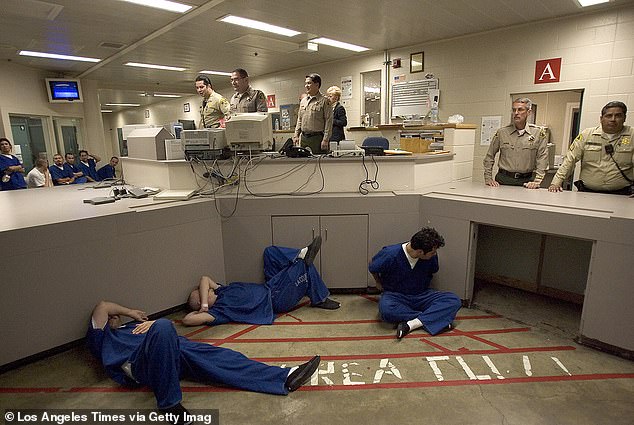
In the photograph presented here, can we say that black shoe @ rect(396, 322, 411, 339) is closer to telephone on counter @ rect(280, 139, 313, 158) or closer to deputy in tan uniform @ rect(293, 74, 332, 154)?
telephone on counter @ rect(280, 139, 313, 158)

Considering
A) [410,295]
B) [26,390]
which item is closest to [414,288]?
[410,295]

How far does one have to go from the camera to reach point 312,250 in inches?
119

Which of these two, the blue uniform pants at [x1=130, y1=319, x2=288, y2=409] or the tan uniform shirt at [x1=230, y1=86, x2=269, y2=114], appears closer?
the blue uniform pants at [x1=130, y1=319, x2=288, y2=409]

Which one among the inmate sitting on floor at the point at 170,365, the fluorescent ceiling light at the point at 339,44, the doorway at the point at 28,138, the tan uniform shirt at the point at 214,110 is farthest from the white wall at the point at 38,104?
the inmate sitting on floor at the point at 170,365

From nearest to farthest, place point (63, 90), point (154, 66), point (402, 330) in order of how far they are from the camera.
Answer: point (402, 330) < point (154, 66) < point (63, 90)

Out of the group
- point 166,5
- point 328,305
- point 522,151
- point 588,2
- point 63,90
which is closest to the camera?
point 328,305

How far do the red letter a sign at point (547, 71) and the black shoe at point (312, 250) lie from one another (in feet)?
12.4

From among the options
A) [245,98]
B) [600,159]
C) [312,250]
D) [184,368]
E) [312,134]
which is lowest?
[184,368]

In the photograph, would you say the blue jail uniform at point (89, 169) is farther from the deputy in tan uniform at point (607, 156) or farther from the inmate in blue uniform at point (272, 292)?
the deputy in tan uniform at point (607, 156)

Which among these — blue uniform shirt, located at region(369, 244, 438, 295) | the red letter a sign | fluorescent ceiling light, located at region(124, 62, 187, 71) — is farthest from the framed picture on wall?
fluorescent ceiling light, located at region(124, 62, 187, 71)

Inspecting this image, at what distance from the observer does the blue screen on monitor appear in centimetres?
755

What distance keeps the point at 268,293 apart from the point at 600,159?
3041 millimetres

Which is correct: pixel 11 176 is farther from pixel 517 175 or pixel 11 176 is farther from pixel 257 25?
pixel 517 175

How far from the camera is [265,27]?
4.94 metres
